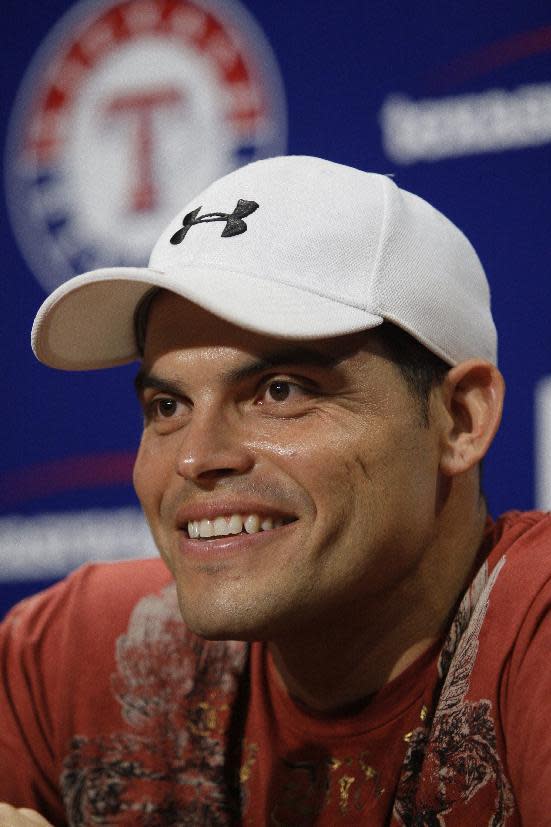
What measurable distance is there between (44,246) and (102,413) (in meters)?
0.36

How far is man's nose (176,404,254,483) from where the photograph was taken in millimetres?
909

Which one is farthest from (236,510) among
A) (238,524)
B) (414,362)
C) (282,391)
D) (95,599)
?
(95,599)

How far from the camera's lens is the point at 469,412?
1033 mm

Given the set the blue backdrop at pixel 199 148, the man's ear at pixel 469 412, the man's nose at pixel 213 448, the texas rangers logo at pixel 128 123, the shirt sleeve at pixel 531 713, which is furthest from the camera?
the texas rangers logo at pixel 128 123

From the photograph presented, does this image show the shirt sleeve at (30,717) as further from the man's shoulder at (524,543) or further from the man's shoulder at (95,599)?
the man's shoulder at (524,543)

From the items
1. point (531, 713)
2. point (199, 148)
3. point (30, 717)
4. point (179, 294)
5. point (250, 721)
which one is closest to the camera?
point (531, 713)

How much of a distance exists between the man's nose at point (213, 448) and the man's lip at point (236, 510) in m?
0.03

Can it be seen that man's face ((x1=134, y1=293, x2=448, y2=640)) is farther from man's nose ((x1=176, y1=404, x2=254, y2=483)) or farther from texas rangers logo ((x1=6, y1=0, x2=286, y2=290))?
texas rangers logo ((x1=6, y1=0, x2=286, y2=290))

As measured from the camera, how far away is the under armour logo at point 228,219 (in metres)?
0.97

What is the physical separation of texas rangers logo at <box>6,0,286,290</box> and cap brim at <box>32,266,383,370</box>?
2.65ft

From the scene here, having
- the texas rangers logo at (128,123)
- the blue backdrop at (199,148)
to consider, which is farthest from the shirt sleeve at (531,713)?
the texas rangers logo at (128,123)

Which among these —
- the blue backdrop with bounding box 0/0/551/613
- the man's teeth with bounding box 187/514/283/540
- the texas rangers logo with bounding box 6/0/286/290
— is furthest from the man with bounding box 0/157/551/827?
the texas rangers logo with bounding box 6/0/286/290

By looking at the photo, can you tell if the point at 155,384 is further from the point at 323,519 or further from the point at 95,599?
the point at 95,599

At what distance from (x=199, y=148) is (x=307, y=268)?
101 centimetres
